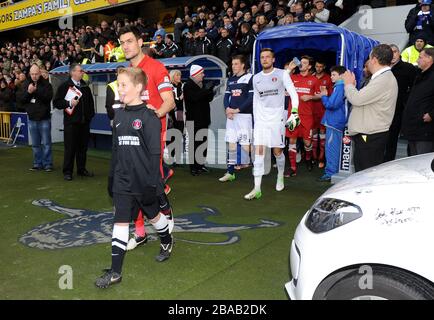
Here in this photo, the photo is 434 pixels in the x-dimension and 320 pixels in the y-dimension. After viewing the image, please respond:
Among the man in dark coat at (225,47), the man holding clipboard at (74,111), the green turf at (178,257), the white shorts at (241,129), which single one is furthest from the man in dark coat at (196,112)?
the man in dark coat at (225,47)

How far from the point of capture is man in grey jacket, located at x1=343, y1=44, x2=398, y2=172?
14.5 feet

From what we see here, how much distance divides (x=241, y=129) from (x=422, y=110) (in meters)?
2.89

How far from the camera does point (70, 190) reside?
22.4 feet

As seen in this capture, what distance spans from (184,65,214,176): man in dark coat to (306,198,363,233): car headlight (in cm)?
556

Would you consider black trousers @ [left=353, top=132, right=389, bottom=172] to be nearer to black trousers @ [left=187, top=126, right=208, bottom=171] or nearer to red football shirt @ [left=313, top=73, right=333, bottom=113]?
red football shirt @ [left=313, top=73, right=333, bottom=113]

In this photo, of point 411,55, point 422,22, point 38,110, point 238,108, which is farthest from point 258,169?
point 422,22

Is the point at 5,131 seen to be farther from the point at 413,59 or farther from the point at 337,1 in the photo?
the point at 413,59

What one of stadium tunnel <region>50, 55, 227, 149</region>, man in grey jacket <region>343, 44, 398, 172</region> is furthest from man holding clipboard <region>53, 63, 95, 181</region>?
man in grey jacket <region>343, 44, 398, 172</region>

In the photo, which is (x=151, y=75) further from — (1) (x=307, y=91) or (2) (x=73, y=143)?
(1) (x=307, y=91)

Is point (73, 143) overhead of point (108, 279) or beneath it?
overhead

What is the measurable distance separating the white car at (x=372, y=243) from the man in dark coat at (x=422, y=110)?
3.17m

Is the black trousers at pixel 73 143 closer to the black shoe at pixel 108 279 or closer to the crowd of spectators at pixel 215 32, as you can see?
the crowd of spectators at pixel 215 32

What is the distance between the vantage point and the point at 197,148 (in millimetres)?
8352
